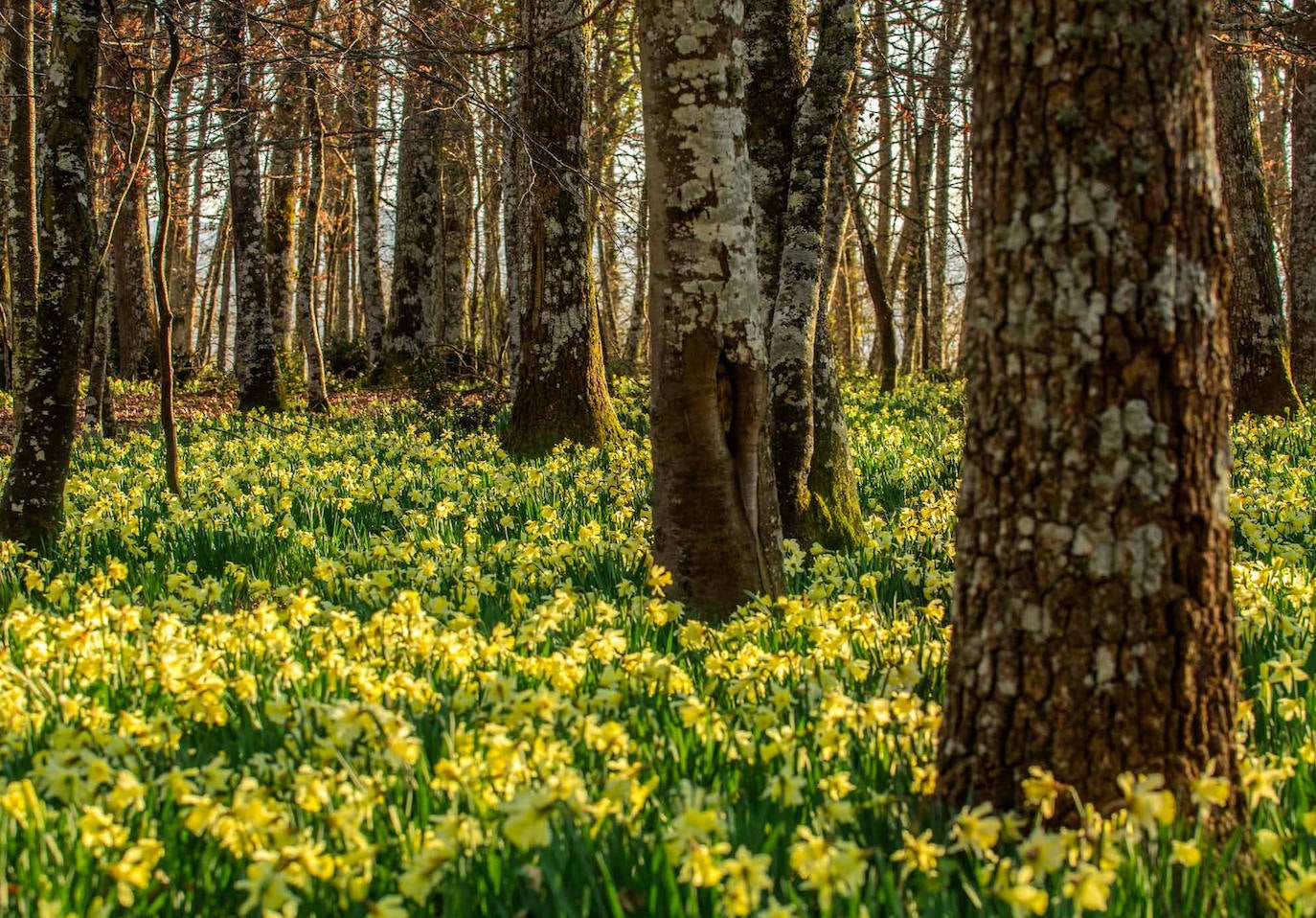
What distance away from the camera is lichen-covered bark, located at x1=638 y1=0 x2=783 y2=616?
14.0 feet

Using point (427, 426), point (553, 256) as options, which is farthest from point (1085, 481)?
point (427, 426)

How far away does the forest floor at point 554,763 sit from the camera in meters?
2.01

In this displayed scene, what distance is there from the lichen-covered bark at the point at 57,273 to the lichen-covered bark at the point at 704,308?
333 centimetres

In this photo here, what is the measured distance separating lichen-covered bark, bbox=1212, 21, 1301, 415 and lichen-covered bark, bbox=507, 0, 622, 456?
22.8ft

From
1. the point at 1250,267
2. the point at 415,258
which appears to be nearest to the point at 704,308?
the point at 1250,267

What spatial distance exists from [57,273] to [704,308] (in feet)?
12.1

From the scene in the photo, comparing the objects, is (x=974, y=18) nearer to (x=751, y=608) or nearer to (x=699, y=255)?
(x=699, y=255)

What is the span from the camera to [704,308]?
4.30m

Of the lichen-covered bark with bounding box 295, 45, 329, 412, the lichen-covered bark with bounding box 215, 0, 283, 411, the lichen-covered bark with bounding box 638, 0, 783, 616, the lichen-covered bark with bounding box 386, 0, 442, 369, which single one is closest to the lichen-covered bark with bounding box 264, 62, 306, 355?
the lichen-covered bark with bounding box 295, 45, 329, 412

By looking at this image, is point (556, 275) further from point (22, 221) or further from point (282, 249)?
point (282, 249)

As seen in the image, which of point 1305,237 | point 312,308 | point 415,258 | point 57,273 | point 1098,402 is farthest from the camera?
point 415,258

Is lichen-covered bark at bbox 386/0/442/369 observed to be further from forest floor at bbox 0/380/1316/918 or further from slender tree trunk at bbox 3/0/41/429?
forest floor at bbox 0/380/1316/918

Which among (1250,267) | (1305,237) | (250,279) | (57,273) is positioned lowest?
(57,273)

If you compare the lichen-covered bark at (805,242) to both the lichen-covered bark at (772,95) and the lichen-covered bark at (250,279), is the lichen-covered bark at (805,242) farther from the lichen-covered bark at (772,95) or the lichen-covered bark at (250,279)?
the lichen-covered bark at (250,279)
